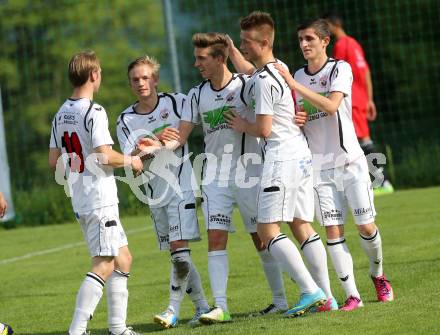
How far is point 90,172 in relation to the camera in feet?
23.6

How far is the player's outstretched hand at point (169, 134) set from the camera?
779 cm

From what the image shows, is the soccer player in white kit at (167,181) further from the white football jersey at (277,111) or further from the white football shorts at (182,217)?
the white football jersey at (277,111)

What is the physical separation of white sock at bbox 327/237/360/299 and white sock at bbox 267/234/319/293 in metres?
0.44

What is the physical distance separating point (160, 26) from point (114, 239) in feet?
50.3

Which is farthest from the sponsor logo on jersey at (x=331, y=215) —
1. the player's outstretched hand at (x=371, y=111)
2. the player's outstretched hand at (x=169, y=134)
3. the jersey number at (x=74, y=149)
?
the player's outstretched hand at (x=371, y=111)

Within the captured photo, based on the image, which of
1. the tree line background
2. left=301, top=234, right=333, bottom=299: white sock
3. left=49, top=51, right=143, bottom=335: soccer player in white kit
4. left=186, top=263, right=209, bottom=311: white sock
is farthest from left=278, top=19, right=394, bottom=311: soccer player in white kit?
the tree line background

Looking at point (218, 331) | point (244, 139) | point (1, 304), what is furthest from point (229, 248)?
point (218, 331)

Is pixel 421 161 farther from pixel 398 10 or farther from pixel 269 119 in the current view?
pixel 269 119

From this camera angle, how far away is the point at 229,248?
11.7 metres

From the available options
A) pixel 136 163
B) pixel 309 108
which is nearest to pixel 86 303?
pixel 136 163

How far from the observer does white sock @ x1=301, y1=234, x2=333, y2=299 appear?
764 cm

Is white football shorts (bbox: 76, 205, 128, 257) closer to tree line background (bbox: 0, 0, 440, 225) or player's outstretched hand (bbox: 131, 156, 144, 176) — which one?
player's outstretched hand (bbox: 131, 156, 144, 176)

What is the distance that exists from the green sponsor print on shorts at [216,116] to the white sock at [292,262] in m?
0.96

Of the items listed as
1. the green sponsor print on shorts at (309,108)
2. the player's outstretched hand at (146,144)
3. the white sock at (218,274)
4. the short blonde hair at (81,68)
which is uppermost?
the short blonde hair at (81,68)
